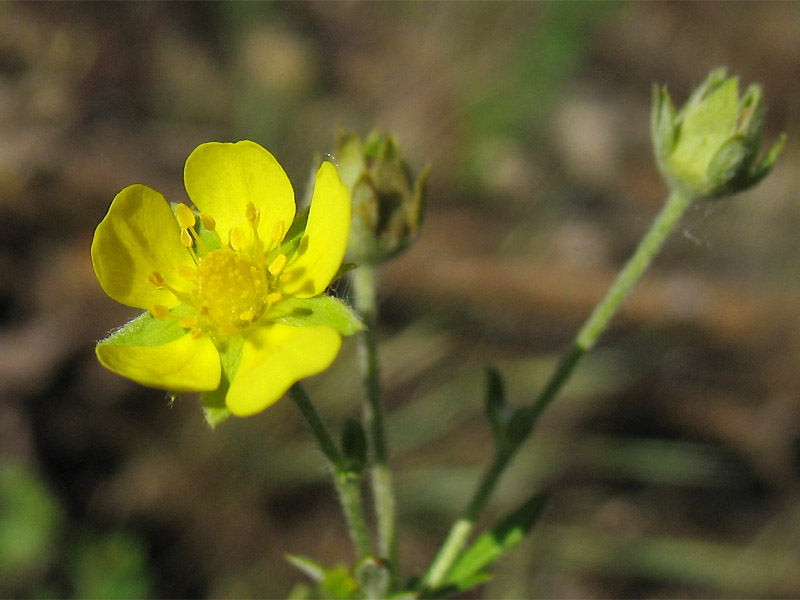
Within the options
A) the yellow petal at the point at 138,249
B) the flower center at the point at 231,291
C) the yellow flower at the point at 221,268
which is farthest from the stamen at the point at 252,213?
the yellow petal at the point at 138,249

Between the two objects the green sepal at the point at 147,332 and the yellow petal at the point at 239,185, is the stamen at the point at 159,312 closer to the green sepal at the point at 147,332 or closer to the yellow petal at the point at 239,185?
the green sepal at the point at 147,332

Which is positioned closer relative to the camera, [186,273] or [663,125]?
[186,273]

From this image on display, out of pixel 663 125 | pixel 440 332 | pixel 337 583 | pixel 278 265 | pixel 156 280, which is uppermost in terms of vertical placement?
pixel 440 332

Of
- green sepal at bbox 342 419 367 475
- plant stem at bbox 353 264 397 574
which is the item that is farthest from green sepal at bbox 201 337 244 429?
plant stem at bbox 353 264 397 574

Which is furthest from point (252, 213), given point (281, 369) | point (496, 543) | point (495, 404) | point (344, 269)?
Answer: point (496, 543)

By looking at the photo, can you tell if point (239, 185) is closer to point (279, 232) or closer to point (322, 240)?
point (279, 232)

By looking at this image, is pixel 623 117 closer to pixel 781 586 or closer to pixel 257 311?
pixel 781 586

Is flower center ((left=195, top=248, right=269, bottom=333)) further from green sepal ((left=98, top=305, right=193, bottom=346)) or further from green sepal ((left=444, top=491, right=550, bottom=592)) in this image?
green sepal ((left=444, top=491, right=550, bottom=592))
